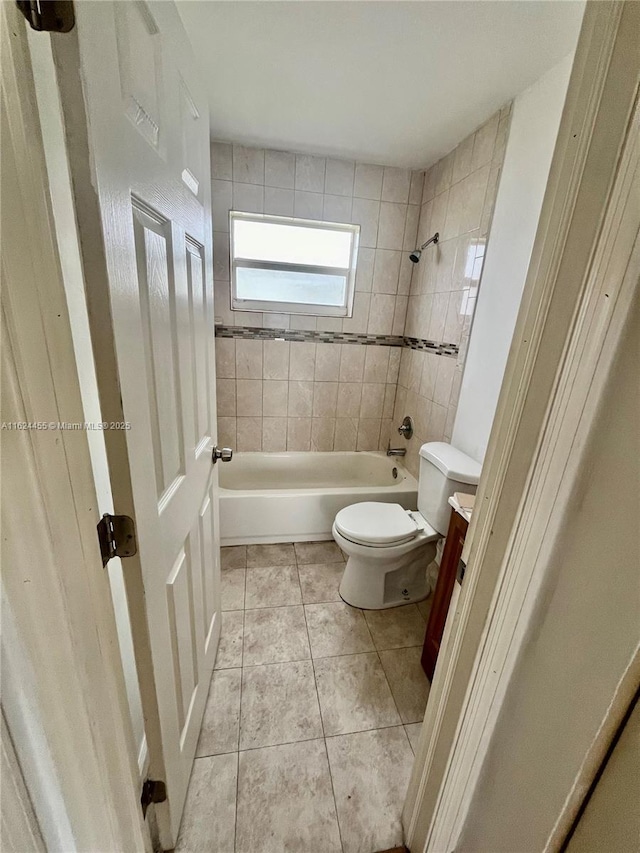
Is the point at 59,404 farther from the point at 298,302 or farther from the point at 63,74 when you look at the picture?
the point at 298,302

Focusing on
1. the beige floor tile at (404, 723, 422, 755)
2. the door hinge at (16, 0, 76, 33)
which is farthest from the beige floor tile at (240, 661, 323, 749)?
the door hinge at (16, 0, 76, 33)

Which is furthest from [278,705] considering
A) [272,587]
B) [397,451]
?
[397,451]

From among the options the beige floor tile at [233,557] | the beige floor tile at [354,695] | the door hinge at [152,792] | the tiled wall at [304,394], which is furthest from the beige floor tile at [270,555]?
the door hinge at [152,792]

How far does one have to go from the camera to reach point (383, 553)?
1.62 meters

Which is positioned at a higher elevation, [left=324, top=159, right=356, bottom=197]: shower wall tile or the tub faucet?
[left=324, top=159, right=356, bottom=197]: shower wall tile

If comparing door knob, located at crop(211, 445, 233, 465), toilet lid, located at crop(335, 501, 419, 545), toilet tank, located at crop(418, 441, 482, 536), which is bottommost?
toilet lid, located at crop(335, 501, 419, 545)

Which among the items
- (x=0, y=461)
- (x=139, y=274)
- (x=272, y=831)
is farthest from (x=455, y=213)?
(x=272, y=831)

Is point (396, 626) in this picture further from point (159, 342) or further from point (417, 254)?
point (417, 254)

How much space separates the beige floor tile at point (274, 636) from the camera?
1.48 metres

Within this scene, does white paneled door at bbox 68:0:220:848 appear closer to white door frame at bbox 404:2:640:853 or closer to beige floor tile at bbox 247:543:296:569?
white door frame at bbox 404:2:640:853

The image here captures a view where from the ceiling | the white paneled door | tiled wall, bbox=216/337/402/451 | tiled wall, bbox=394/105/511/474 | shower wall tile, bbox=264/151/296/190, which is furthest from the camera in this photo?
tiled wall, bbox=216/337/402/451

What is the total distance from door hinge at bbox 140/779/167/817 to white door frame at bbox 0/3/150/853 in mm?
284

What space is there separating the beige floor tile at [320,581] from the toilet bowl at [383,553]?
0.08 m

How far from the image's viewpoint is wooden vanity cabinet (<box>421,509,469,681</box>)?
1226 mm
